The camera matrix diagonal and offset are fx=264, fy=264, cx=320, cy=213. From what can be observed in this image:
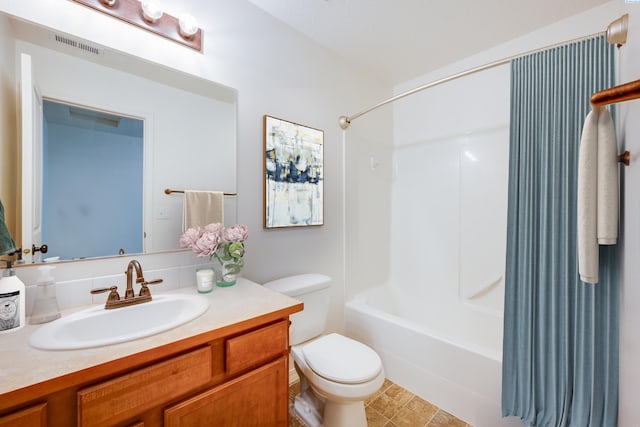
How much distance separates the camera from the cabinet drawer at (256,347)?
92cm

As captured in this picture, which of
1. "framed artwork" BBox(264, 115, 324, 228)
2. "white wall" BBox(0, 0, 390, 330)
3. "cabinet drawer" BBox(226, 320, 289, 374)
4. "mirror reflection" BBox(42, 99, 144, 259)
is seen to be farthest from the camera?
"framed artwork" BBox(264, 115, 324, 228)

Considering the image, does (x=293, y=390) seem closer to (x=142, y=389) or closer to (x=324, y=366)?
(x=324, y=366)

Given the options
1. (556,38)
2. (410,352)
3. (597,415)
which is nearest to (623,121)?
(597,415)

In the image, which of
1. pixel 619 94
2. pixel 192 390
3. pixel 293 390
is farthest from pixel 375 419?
pixel 619 94

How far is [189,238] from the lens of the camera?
4.23ft

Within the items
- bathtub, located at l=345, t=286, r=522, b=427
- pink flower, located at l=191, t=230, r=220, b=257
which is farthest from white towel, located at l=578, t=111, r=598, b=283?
pink flower, located at l=191, t=230, r=220, b=257

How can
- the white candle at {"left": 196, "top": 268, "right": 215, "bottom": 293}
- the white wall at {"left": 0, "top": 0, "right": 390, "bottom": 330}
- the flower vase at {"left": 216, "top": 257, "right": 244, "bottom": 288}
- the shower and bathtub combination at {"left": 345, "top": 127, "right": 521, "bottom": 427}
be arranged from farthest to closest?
the shower and bathtub combination at {"left": 345, "top": 127, "right": 521, "bottom": 427}
the flower vase at {"left": 216, "top": 257, "right": 244, "bottom": 288}
the white candle at {"left": 196, "top": 268, "right": 215, "bottom": 293}
the white wall at {"left": 0, "top": 0, "right": 390, "bottom": 330}

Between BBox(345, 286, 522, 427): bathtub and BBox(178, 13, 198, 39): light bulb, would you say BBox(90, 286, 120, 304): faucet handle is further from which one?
BBox(345, 286, 522, 427): bathtub

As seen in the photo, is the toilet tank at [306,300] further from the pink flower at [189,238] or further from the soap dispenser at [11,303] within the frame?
the soap dispenser at [11,303]

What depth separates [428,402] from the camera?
1.71 meters

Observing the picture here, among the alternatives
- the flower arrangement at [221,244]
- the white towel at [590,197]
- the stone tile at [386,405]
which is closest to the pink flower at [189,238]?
the flower arrangement at [221,244]

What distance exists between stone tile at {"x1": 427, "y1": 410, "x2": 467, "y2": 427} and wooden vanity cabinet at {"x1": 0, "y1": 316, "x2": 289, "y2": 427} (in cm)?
100

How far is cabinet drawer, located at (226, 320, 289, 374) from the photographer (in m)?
0.92

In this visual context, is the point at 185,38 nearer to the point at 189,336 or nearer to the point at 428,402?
the point at 189,336
